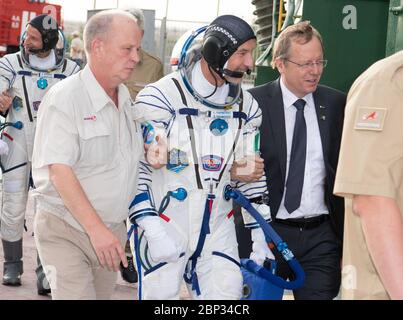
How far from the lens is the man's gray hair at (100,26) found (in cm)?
397

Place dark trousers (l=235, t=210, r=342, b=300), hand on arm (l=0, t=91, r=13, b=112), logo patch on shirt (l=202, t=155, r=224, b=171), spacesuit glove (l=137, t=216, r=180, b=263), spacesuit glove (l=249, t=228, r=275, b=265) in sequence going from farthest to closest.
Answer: hand on arm (l=0, t=91, r=13, b=112) < dark trousers (l=235, t=210, r=342, b=300) < spacesuit glove (l=249, t=228, r=275, b=265) < logo patch on shirt (l=202, t=155, r=224, b=171) < spacesuit glove (l=137, t=216, r=180, b=263)

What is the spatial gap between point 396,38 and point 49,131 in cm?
369

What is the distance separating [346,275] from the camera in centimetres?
252

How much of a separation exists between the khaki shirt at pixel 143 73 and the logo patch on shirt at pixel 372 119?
495 centimetres

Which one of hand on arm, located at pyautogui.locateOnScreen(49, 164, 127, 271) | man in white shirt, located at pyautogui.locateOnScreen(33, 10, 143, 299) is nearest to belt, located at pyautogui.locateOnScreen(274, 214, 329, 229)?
man in white shirt, located at pyautogui.locateOnScreen(33, 10, 143, 299)

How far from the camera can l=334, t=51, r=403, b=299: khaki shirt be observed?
229 centimetres

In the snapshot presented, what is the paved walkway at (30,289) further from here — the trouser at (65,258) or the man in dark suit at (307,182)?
the trouser at (65,258)

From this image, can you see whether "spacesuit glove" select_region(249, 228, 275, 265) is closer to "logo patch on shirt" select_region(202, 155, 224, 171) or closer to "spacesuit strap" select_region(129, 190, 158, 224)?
"logo patch on shirt" select_region(202, 155, 224, 171)

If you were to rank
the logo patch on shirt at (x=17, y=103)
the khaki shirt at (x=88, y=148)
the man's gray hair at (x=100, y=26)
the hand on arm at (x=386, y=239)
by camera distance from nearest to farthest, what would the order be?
the hand on arm at (x=386, y=239), the khaki shirt at (x=88, y=148), the man's gray hair at (x=100, y=26), the logo patch on shirt at (x=17, y=103)

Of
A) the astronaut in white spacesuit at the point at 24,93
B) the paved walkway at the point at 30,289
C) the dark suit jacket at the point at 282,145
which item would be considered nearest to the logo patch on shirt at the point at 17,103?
the astronaut in white spacesuit at the point at 24,93

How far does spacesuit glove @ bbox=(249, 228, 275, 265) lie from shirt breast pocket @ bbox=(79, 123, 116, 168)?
0.92 metres
